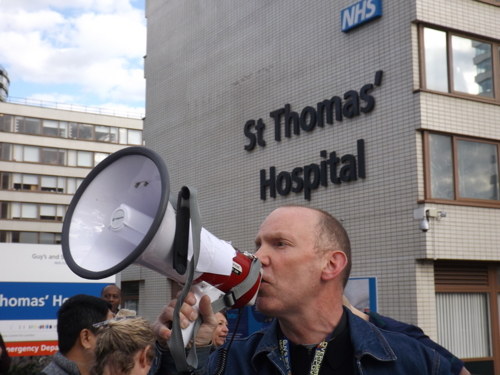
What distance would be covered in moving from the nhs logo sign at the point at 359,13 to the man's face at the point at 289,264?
11.6 meters

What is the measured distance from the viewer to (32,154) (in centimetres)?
5156

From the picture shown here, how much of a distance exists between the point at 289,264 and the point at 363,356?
434mm

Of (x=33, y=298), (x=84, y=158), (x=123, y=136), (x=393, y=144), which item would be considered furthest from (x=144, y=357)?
(x=123, y=136)

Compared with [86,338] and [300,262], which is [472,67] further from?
[300,262]

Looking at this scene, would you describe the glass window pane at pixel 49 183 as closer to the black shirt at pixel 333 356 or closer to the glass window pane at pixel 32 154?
the glass window pane at pixel 32 154

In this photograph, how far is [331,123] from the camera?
46.4ft

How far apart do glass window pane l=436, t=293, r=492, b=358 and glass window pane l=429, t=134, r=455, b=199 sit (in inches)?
78.0

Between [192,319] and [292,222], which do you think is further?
[292,222]

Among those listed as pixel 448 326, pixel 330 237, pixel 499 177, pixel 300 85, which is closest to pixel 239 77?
pixel 300 85

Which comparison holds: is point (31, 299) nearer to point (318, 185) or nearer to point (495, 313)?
point (318, 185)

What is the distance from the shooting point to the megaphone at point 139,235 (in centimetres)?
205

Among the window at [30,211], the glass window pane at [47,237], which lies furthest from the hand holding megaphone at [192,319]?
the glass window pane at [47,237]

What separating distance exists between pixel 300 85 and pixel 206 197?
451cm

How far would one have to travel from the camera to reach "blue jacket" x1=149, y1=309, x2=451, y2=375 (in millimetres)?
2322
